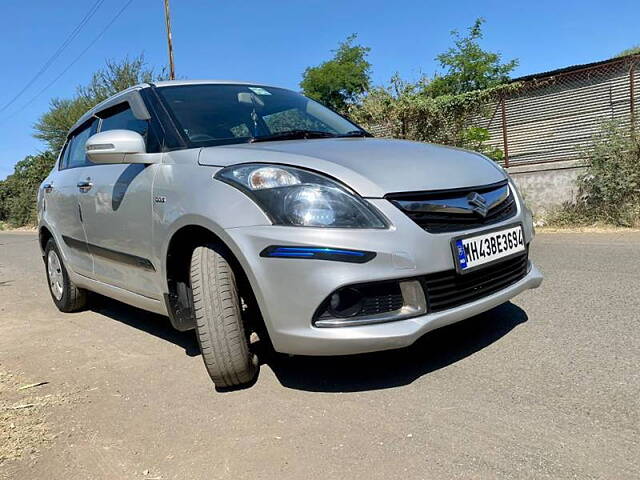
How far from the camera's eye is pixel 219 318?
258 cm

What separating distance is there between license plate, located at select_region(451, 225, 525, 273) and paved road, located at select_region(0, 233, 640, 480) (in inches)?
22.2

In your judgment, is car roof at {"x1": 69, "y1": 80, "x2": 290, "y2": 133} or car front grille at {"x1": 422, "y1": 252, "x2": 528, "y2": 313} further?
car roof at {"x1": 69, "y1": 80, "x2": 290, "y2": 133}

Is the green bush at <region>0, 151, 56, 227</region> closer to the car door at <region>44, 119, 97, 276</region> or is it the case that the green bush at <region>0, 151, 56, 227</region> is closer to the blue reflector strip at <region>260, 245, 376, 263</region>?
the car door at <region>44, 119, 97, 276</region>

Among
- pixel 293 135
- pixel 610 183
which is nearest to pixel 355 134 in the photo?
pixel 293 135

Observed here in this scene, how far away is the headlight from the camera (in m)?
2.35

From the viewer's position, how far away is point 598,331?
123 inches

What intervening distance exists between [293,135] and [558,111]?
10941 mm

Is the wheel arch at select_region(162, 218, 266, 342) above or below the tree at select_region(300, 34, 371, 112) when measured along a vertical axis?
below

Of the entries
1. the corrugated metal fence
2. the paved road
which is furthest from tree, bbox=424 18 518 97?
the paved road

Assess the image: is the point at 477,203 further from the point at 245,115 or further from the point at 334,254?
the point at 245,115

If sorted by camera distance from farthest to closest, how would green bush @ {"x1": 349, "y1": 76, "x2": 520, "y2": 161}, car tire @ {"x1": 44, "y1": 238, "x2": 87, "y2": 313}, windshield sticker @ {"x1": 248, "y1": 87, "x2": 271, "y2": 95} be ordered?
green bush @ {"x1": 349, "y1": 76, "x2": 520, "y2": 161}
car tire @ {"x1": 44, "y1": 238, "x2": 87, "y2": 313}
windshield sticker @ {"x1": 248, "y1": 87, "x2": 271, "y2": 95}

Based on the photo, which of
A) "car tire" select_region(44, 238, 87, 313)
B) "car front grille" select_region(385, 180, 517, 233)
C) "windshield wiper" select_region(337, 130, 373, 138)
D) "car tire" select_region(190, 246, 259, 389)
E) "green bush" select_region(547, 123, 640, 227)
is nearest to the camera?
"car front grille" select_region(385, 180, 517, 233)

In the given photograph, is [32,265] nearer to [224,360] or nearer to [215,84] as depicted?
[215,84]

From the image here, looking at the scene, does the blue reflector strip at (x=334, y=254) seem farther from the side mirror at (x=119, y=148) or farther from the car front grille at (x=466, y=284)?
the side mirror at (x=119, y=148)
